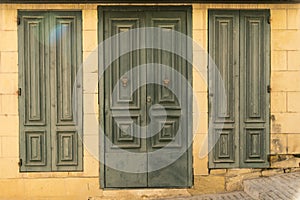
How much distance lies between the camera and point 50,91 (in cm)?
691

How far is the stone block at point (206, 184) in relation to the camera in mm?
7035

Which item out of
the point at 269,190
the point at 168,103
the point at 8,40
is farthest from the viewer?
the point at 168,103

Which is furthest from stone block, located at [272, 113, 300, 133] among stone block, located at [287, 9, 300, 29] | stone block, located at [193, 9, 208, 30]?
stone block, located at [193, 9, 208, 30]

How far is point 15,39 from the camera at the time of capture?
6871 millimetres

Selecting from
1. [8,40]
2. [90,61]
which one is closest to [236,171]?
[90,61]

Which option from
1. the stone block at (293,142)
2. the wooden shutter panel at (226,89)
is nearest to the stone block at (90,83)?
the wooden shutter panel at (226,89)

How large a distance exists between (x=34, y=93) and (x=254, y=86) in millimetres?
3306

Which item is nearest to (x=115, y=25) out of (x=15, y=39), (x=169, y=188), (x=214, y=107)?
(x=15, y=39)

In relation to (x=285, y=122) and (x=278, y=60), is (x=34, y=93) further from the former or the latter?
(x=285, y=122)

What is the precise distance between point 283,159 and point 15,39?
4425mm

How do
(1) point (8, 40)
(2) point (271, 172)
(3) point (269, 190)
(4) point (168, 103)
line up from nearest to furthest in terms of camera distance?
1. (3) point (269, 190)
2. (1) point (8, 40)
3. (4) point (168, 103)
4. (2) point (271, 172)

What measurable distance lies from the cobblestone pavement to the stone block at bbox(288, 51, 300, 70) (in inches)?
63.8

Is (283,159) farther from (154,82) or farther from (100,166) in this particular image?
(100,166)

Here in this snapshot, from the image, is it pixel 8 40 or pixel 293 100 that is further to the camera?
pixel 293 100
